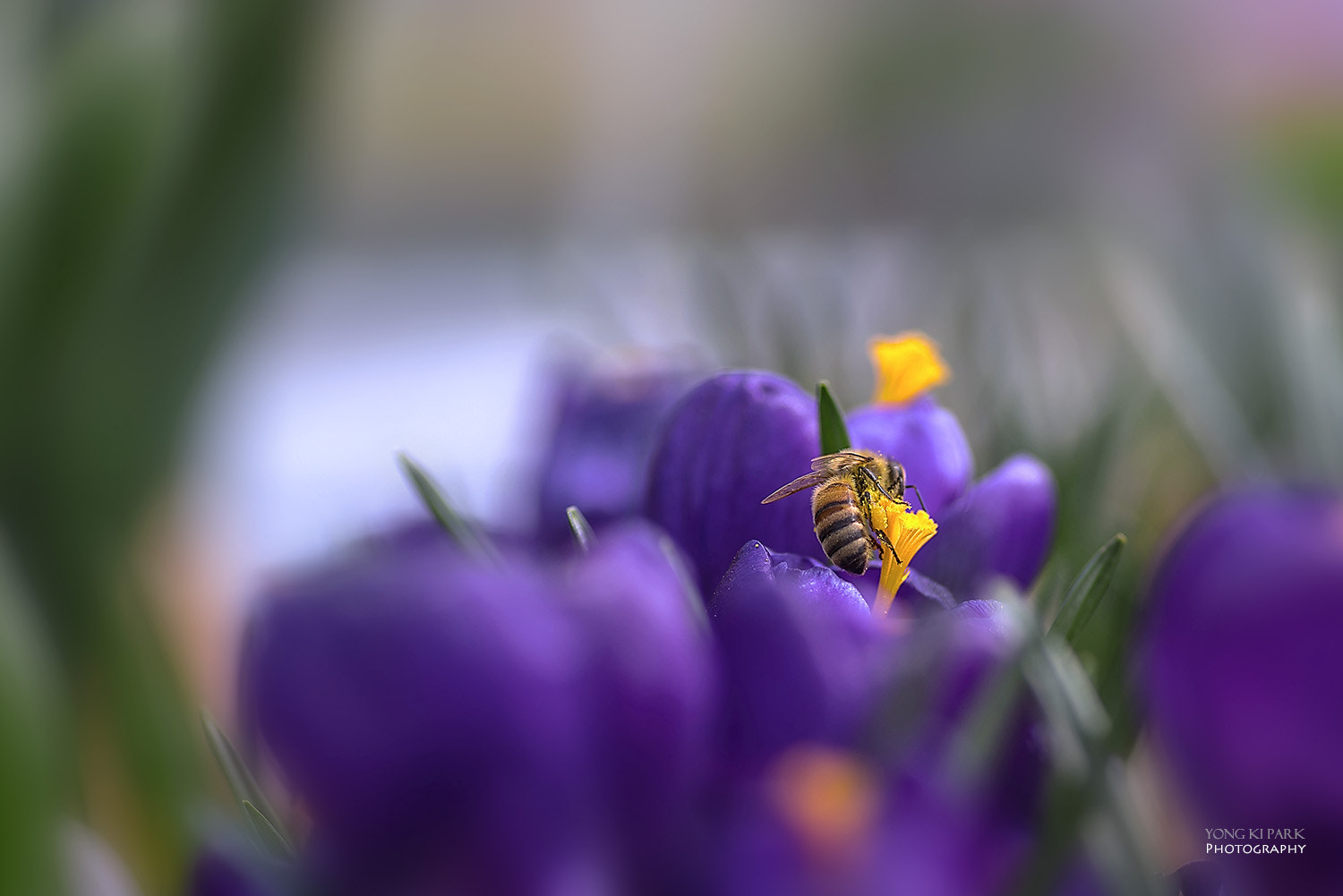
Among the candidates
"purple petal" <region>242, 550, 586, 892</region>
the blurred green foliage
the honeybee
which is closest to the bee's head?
the honeybee

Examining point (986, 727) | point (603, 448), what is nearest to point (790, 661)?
point (986, 727)

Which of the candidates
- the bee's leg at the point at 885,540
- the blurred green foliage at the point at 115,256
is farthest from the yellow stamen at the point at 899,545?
the blurred green foliage at the point at 115,256

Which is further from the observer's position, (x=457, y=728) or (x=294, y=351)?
(x=294, y=351)

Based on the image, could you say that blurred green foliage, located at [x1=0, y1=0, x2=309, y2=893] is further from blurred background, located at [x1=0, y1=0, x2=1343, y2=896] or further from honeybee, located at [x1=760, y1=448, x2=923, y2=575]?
honeybee, located at [x1=760, y1=448, x2=923, y2=575]

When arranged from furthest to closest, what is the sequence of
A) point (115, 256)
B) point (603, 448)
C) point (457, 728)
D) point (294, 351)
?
1. point (294, 351)
2. point (115, 256)
3. point (603, 448)
4. point (457, 728)

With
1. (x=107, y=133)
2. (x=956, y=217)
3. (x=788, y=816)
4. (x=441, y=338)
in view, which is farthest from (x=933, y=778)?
(x=956, y=217)

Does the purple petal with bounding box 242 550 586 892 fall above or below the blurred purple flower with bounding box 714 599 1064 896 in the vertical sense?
above

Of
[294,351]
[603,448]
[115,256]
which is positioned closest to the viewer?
[603,448]

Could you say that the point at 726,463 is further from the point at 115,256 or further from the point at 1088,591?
the point at 115,256
